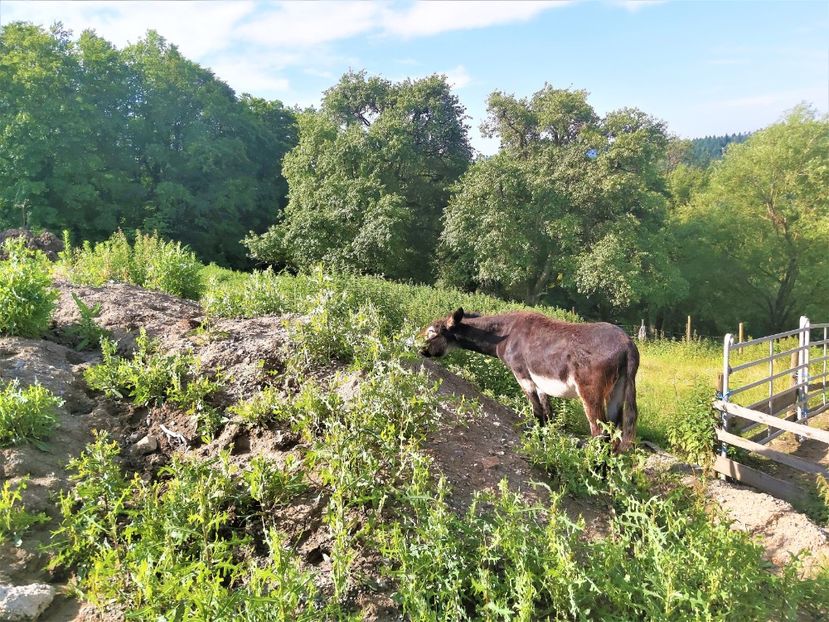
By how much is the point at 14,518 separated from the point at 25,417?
1000 millimetres

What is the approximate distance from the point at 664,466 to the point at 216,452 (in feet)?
14.9

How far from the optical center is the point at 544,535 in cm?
299

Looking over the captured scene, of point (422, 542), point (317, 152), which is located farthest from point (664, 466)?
point (317, 152)

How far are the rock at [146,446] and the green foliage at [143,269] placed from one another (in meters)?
4.96

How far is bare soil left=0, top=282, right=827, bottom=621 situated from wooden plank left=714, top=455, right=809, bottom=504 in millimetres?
975

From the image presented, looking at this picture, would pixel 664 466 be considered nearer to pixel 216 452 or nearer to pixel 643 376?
pixel 216 452

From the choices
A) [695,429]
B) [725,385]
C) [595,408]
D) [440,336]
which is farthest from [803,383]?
[440,336]

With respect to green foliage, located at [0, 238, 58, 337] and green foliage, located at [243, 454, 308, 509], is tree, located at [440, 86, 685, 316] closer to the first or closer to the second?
green foliage, located at [0, 238, 58, 337]

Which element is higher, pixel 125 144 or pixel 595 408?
pixel 125 144

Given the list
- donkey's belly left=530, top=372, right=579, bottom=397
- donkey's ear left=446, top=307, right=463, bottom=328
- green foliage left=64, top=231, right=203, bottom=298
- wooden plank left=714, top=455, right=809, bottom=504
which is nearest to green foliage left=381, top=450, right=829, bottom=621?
donkey's belly left=530, top=372, right=579, bottom=397

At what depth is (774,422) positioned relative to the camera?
20.7 feet

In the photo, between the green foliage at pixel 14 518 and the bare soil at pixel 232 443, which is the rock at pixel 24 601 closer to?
the bare soil at pixel 232 443

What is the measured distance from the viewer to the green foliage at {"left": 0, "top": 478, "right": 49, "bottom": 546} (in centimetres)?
309

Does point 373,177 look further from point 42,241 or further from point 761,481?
point 761,481
